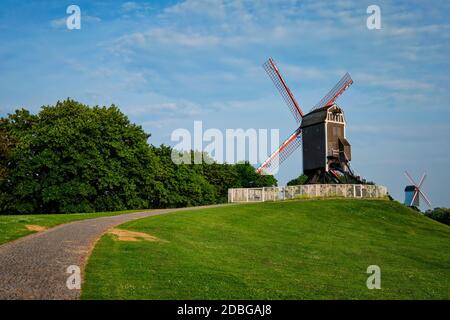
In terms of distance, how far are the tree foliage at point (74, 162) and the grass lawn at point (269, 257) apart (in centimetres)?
2264

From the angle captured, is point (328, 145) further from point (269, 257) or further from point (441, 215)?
point (441, 215)

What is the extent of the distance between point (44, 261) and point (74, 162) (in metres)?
41.6

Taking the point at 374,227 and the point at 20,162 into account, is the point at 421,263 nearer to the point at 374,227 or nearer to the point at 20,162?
the point at 374,227

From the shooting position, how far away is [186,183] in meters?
80.6

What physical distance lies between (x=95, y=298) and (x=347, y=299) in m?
7.95

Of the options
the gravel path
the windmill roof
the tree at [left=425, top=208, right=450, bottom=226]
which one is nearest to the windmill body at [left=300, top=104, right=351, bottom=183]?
the windmill roof

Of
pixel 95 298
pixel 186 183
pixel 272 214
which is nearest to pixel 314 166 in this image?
pixel 272 214

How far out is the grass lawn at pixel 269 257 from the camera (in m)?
14.9

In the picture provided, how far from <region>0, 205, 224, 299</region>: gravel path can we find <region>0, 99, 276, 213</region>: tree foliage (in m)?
30.7

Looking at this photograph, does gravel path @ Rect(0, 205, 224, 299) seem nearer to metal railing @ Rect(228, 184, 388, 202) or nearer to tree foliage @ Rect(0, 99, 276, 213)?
metal railing @ Rect(228, 184, 388, 202)

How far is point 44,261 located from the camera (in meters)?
17.1

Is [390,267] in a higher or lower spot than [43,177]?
lower

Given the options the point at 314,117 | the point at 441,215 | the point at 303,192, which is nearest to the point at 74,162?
the point at 303,192

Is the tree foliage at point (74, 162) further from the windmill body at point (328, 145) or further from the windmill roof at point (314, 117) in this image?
the windmill body at point (328, 145)
